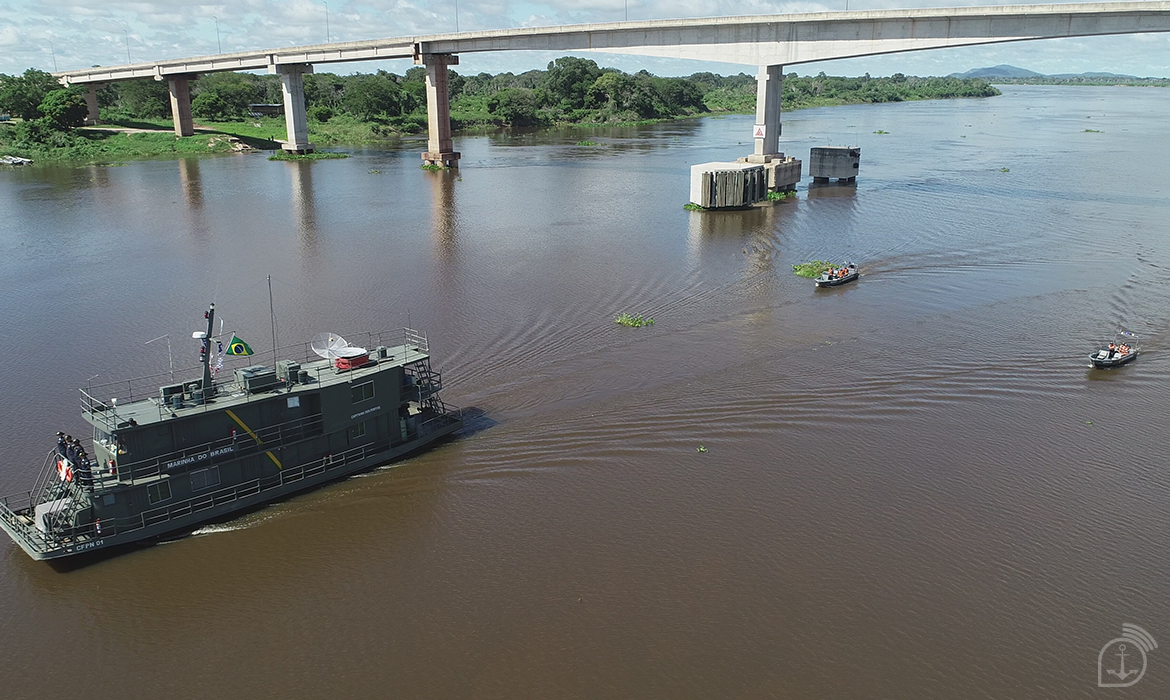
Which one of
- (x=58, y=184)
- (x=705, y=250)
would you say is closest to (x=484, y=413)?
(x=705, y=250)

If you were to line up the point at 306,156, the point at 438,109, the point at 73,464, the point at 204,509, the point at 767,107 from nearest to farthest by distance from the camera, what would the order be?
1. the point at 73,464
2. the point at 204,509
3. the point at 767,107
4. the point at 438,109
5. the point at 306,156

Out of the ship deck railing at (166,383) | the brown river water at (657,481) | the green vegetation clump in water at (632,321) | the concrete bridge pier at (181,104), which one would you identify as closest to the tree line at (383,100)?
the concrete bridge pier at (181,104)

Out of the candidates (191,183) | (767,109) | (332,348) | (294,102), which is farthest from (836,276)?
(294,102)

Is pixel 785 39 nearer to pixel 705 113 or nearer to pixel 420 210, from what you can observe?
pixel 420 210

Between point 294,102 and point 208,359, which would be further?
point 294,102

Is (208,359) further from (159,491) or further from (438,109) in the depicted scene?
(438,109)

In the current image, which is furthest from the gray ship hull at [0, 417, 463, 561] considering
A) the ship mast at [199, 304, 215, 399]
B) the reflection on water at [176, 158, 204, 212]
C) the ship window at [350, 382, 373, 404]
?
the reflection on water at [176, 158, 204, 212]

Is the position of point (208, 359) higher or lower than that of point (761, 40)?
lower
